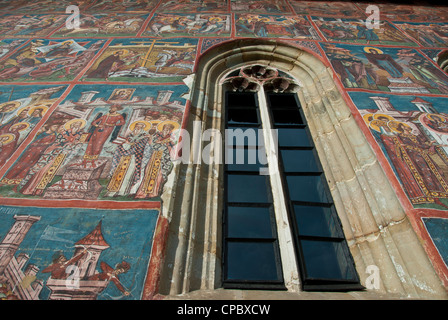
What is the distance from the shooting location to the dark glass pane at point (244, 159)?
349 cm

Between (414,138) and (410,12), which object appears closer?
(414,138)

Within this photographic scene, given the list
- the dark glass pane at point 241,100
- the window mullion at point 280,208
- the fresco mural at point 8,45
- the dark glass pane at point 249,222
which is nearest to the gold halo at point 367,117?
the window mullion at point 280,208

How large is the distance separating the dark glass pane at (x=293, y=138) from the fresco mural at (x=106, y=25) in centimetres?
326

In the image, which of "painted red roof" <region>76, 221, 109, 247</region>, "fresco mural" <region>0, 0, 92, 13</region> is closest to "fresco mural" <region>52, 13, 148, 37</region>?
"fresco mural" <region>0, 0, 92, 13</region>

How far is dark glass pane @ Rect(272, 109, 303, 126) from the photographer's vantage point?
14.0ft

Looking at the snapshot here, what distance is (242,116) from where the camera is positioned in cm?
435

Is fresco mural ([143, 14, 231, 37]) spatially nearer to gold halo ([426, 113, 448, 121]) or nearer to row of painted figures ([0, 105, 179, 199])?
row of painted figures ([0, 105, 179, 199])

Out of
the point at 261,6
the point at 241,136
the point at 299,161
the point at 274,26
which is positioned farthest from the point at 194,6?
the point at 299,161

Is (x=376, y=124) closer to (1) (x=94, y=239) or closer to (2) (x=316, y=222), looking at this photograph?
(2) (x=316, y=222)

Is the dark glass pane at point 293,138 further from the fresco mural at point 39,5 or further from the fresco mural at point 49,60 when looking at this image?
the fresco mural at point 39,5

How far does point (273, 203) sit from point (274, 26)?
4.11m

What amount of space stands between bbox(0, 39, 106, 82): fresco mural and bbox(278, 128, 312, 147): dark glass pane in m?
2.74

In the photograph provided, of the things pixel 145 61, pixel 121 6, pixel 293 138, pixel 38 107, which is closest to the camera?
pixel 38 107

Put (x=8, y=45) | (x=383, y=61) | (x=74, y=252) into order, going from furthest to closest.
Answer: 1. (x=8, y=45)
2. (x=383, y=61)
3. (x=74, y=252)
